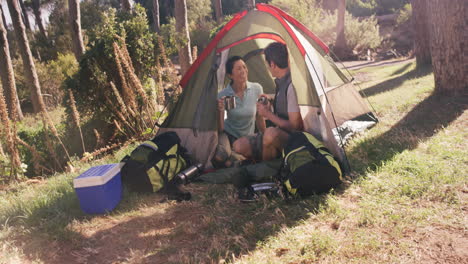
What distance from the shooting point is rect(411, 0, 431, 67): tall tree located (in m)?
8.37

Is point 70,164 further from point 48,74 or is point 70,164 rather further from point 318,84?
point 48,74

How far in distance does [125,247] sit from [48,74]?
1334cm

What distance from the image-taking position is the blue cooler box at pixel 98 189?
10.5 feet

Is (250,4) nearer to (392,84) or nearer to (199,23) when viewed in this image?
(392,84)

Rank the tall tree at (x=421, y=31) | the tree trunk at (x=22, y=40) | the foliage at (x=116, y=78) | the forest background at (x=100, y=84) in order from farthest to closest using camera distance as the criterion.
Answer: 1. the tree trunk at (x=22, y=40)
2. the tall tree at (x=421, y=31)
3. the foliage at (x=116, y=78)
4. the forest background at (x=100, y=84)

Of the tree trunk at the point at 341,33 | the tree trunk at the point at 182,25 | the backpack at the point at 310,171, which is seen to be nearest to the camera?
the backpack at the point at 310,171

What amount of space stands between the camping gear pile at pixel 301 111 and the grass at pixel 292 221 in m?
0.23

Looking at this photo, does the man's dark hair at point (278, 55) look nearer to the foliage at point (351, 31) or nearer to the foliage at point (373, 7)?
the foliage at point (351, 31)

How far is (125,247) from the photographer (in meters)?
2.79

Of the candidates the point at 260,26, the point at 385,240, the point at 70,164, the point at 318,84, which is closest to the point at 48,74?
the point at 70,164

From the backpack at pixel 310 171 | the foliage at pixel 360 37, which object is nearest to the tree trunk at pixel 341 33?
the foliage at pixel 360 37

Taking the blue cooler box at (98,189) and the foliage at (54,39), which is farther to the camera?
the foliage at (54,39)

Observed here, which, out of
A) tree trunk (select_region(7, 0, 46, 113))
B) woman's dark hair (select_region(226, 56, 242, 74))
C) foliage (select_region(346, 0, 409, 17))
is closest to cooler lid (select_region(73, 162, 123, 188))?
woman's dark hair (select_region(226, 56, 242, 74))

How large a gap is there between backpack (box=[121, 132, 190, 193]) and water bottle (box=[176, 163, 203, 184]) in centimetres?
8
